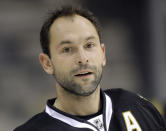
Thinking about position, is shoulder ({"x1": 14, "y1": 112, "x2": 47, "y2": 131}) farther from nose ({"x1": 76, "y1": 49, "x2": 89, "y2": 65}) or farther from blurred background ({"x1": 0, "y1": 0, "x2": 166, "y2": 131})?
blurred background ({"x1": 0, "y1": 0, "x2": 166, "y2": 131})

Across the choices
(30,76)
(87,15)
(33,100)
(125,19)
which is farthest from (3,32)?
(87,15)

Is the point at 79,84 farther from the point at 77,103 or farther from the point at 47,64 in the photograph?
the point at 47,64

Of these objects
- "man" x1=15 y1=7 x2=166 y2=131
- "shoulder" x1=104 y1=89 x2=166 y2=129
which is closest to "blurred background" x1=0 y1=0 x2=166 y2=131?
"shoulder" x1=104 y1=89 x2=166 y2=129

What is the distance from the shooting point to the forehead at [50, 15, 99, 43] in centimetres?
190

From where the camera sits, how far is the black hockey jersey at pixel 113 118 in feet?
6.25

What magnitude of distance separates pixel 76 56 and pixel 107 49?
17.4ft

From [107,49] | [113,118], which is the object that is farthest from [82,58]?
[107,49]

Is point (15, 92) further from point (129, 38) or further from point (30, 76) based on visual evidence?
point (129, 38)

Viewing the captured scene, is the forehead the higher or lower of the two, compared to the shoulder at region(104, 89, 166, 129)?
higher

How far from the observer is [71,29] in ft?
6.24

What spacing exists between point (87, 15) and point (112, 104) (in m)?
0.52

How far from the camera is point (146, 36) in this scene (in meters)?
7.18

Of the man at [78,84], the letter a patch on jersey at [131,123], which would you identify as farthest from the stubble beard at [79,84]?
the letter a patch on jersey at [131,123]

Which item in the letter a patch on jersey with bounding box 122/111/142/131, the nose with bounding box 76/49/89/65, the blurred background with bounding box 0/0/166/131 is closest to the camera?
the nose with bounding box 76/49/89/65
